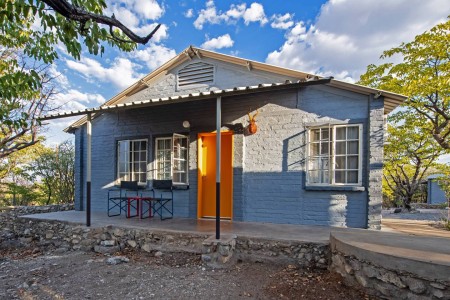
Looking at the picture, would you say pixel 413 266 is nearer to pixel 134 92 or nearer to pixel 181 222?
pixel 181 222

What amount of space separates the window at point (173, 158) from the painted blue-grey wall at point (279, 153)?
249 millimetres

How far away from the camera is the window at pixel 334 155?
5137 mm

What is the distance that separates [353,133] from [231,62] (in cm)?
331

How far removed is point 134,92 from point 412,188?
1136 centimetres

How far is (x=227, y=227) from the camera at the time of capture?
5219 millimetres

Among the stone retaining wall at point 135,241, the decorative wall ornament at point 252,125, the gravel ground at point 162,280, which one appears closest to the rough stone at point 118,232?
the stone retaining wall at point 135,241

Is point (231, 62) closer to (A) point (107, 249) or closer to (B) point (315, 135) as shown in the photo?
(B) point (315, 135)

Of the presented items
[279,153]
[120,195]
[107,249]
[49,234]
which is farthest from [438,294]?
[49,234]

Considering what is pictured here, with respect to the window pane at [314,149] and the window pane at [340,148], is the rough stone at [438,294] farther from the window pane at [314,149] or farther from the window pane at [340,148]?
the window pane at [314,149]

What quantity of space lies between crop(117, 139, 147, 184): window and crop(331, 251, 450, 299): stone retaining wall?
5572 mm

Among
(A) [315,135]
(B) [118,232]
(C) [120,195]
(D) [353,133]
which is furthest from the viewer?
(C) [120,195]

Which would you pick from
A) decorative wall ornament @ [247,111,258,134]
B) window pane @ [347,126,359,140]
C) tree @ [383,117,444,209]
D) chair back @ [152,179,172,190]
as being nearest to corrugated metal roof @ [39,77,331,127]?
decorative wall ornament @ [247,111,258,134]

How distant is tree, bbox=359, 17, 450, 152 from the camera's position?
6.92 m

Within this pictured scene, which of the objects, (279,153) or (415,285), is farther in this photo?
(279,153)
